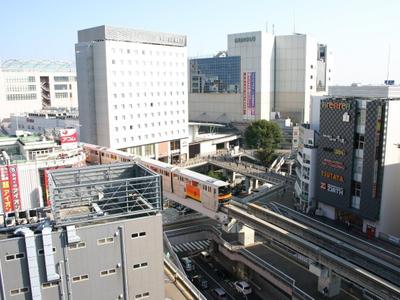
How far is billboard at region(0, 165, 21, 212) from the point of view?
87.8 ft

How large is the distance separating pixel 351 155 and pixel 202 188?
35.8 feet

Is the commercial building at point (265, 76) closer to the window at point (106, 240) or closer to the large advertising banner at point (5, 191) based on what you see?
the large advertising banner at point (5, 191)

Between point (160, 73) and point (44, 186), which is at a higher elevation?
point (160, 73)

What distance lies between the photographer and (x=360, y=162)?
27281 mm

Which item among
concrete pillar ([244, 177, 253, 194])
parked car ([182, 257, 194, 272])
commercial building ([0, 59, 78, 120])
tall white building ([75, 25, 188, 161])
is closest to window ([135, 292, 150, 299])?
parked car ([182, 257, 194, 272])

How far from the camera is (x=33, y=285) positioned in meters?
12.7

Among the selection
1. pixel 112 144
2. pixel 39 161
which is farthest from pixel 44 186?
pixel 112 144

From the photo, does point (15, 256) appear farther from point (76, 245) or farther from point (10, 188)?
point (10, 188)

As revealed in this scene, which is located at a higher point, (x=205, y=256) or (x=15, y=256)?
(x=15, y=256)

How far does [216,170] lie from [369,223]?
2838cm

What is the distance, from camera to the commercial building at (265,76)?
2675 inches

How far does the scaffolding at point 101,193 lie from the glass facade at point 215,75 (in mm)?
55277

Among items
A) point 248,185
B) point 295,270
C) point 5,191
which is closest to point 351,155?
point 295,270

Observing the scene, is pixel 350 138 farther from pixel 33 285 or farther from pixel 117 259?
pixel 33 285
